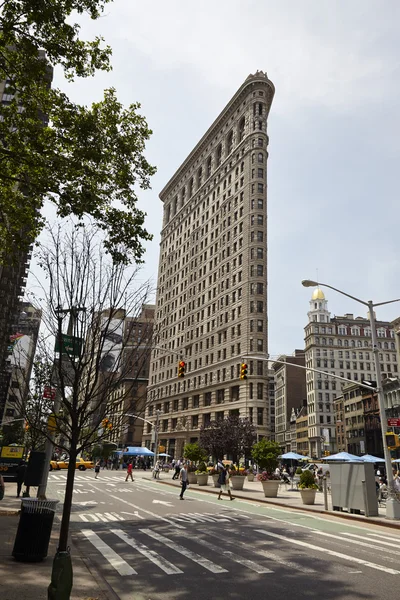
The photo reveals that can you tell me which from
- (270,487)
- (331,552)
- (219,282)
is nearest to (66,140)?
(331,552)

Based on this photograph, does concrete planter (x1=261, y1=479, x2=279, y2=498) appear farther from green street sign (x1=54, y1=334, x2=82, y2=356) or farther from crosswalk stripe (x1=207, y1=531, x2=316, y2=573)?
green street sign (x1=54, y1=334, x2=82, y2=356)

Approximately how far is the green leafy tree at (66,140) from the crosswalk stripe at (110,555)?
7063mm

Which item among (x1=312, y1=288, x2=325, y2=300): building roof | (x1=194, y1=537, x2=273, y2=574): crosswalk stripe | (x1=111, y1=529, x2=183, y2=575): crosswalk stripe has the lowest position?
(x1=111, y1=529, x2=183, y2=575): crosswalk stripe

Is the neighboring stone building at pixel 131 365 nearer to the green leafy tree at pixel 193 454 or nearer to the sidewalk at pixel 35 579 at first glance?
the sidewalk at pixel 35 579

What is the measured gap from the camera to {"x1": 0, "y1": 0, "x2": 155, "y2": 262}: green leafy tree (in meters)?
11.2

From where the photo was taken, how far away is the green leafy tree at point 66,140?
11.2 metres

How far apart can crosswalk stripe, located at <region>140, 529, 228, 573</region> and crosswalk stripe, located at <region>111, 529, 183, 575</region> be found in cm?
59

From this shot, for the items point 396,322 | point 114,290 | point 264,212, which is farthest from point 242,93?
point 114,290

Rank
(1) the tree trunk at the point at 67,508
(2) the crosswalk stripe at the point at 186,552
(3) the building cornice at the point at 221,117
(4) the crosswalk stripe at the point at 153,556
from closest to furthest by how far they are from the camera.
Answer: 1. (1) the tree trunk at the point at 67,508
2. (4) the crosswalk stripe at the point at 153,556
3. (2) the crosswalk stripe at the point at 186,552
4. (3) the building cornice at the point at 221,117

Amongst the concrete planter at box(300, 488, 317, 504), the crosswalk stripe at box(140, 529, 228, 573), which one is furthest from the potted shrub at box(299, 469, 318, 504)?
the crosswalk stripe at box(140, 529, 228, 573)

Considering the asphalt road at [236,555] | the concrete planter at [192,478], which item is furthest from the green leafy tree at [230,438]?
the asphalt road at [236,555]

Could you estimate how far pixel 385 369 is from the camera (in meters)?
122

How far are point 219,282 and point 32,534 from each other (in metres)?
64.9

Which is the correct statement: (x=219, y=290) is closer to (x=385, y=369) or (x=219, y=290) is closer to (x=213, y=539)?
(x=213, y=539)
